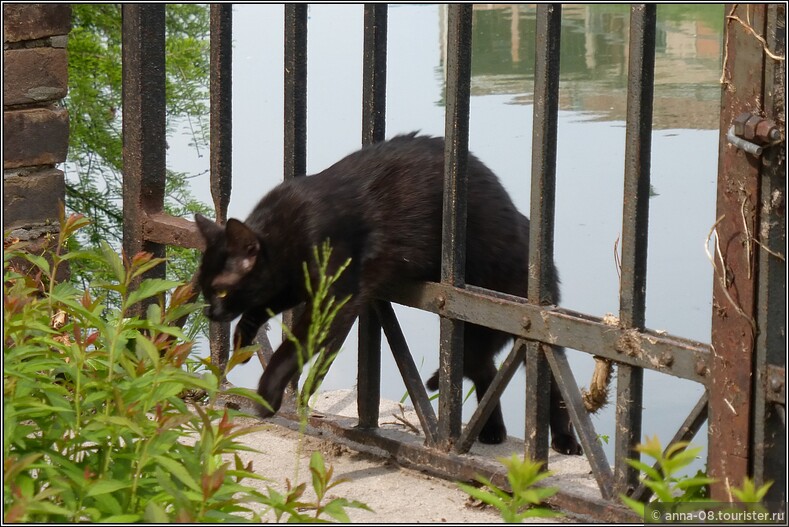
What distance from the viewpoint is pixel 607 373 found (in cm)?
320

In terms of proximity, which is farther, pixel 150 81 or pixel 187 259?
pixel 187 259

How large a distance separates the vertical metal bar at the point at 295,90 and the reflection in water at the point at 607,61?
102 centimetres

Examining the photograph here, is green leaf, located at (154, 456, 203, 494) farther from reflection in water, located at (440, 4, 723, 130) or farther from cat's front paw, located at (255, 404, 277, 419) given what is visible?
reflection in water, located at (440, 4, 723, 130)

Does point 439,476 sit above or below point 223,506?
below

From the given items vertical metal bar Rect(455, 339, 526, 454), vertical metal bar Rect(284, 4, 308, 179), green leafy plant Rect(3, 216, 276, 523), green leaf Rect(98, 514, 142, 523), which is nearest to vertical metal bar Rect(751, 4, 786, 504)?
vertical metal bar Rect(455, 339, 526, 454)

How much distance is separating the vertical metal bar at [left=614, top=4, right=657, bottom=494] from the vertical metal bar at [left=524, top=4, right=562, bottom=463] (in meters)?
0.25

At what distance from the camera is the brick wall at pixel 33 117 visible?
381 centimetres

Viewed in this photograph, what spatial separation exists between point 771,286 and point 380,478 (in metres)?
1.42

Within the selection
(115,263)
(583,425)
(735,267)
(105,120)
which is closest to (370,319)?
(583,425)

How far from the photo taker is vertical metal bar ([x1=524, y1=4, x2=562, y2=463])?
2.76 metres

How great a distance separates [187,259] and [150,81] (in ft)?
7.70

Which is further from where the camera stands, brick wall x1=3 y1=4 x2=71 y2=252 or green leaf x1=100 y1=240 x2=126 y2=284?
brick wall x1=3 y1=4 x2=71 y2=252

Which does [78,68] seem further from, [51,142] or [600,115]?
[600,115]

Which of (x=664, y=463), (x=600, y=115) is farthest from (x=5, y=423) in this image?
(x=600, y=115)
